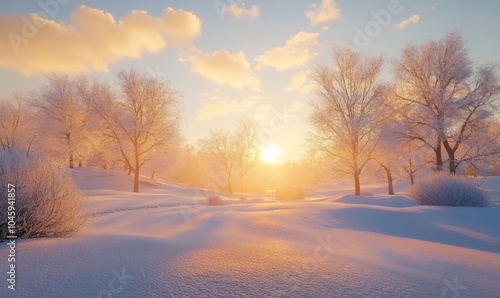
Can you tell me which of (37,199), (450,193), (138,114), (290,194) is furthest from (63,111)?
(450,193)

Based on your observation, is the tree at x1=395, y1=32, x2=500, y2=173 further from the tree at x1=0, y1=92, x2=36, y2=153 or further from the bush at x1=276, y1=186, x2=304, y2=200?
the tree at x1=0, y1=92, x2=36, y2=153

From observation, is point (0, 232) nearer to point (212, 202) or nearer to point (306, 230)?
point (306, 230)

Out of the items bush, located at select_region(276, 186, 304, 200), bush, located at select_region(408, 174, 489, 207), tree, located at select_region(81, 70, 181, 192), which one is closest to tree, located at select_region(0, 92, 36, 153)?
tree, located at select_region(81, 70, 181, 192)

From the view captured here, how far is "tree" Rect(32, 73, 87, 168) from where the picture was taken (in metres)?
30.5

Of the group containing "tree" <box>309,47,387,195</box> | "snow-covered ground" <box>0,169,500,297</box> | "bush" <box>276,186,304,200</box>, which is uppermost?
"tree" <box>309,47,387,195</box>

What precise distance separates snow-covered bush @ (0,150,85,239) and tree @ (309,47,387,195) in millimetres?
17365

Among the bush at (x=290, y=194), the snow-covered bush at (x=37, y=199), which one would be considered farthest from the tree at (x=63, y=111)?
the snow-covered bush at (x=37, y=199)

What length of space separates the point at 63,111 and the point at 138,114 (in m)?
12.2

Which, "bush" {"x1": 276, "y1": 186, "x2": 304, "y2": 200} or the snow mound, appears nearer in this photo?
the snow mound

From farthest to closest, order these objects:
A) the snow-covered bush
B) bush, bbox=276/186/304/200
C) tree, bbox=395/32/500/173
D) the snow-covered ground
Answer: bush, bbox=276/186/304/200 → tree, bbox=395/32/500/173 → the snow-covered bush → the snow-covered ground

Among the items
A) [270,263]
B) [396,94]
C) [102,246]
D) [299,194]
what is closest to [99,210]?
[102,246]

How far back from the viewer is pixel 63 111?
30.8 meters

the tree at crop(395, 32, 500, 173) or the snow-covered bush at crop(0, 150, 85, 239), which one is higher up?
the tree at crop(395, 32, 500, 173)

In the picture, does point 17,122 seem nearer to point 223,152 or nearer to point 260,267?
point 223,152
